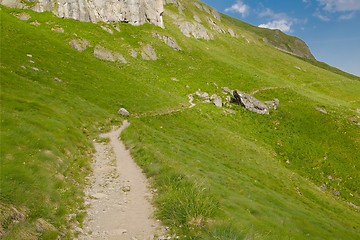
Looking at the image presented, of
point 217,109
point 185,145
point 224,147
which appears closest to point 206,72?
point 217,109

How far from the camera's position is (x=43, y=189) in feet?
54.4

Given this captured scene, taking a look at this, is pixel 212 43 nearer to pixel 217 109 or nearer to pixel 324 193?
pixel 217 109

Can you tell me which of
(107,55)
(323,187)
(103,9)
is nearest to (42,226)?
(323,187)

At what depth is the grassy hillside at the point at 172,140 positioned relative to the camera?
16.5 m

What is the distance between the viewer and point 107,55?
74.1m

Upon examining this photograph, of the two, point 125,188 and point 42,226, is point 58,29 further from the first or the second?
point 42,226

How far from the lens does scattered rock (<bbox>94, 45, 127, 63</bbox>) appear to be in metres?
72.9

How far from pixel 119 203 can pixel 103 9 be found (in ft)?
285

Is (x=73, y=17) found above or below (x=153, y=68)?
above

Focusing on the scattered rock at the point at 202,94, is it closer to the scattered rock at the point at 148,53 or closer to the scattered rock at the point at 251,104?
the scattered rock at the point at 251,104

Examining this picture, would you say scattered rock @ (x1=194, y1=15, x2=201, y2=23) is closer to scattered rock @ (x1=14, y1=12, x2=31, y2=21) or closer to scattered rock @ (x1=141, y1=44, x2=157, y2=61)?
scattered rock @ (x1=141, y1=44, x2=157, y2=61)

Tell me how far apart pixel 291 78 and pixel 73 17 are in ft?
280

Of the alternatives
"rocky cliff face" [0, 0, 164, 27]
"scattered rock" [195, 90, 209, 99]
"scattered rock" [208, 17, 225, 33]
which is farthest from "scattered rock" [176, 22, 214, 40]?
"scattered rock" [195, 90, 209, 99]

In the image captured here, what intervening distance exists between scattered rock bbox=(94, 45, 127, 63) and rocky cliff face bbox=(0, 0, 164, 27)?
18276 mm
